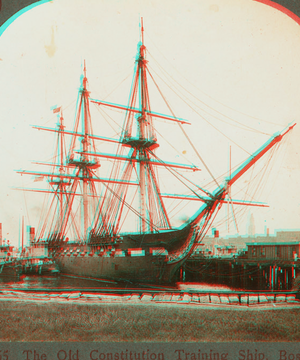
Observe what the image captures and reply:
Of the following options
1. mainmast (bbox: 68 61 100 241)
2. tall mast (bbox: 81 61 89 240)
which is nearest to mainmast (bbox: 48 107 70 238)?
mainmast (bbox: 68 61 100 241)

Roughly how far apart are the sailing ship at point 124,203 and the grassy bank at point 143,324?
482mm

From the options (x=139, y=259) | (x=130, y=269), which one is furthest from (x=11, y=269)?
(x=139, y=259)

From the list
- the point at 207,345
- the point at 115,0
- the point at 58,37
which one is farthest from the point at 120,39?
the point at 207,345

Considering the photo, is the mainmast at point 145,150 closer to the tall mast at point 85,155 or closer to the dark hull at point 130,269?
the dark hull at point 130,269

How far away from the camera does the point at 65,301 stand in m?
4.09

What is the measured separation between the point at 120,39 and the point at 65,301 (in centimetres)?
361

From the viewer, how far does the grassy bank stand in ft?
11.8

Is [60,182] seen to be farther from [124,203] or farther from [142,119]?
[142,119]

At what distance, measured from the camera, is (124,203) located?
A: 463cm

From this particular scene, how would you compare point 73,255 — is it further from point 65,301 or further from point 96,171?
point 96,171

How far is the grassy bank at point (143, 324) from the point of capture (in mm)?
3602

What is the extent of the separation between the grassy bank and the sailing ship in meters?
0.48

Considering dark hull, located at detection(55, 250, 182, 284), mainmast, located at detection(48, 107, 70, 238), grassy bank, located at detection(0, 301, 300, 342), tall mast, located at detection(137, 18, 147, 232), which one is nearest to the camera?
grassy bank, located at detection(0, 301, 300, 342)

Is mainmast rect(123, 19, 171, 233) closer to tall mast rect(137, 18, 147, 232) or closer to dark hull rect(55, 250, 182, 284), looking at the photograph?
tall mast rect(137, 18, 147, 232)
